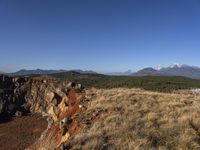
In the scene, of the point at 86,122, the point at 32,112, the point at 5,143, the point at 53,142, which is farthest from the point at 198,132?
the point at 32,112

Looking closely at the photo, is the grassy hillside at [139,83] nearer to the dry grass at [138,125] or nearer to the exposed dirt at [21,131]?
the exposed dirt at [21,131]

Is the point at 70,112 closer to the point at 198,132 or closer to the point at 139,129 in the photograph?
the point at 139,129

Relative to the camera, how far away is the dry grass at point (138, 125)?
39.5 ft

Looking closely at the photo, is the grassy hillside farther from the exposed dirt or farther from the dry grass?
the dry grass

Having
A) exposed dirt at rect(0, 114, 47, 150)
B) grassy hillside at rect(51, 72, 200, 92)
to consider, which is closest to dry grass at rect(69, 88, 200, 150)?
exposed dirt at rect(0, 114, 47, 150)

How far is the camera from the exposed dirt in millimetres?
27141

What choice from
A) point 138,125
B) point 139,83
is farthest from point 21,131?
point 139,83

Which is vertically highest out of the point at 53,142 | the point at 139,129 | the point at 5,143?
the point at 139,129

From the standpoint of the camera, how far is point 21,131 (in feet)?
104

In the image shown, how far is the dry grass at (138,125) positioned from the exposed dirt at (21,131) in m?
11.0

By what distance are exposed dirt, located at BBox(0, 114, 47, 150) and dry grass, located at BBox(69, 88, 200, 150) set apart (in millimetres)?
11026

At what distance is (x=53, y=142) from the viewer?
1522 cm

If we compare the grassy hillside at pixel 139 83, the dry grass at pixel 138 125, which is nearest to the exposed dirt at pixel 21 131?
the dry grass at pixel 138 125

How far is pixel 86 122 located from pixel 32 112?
2705 cm
